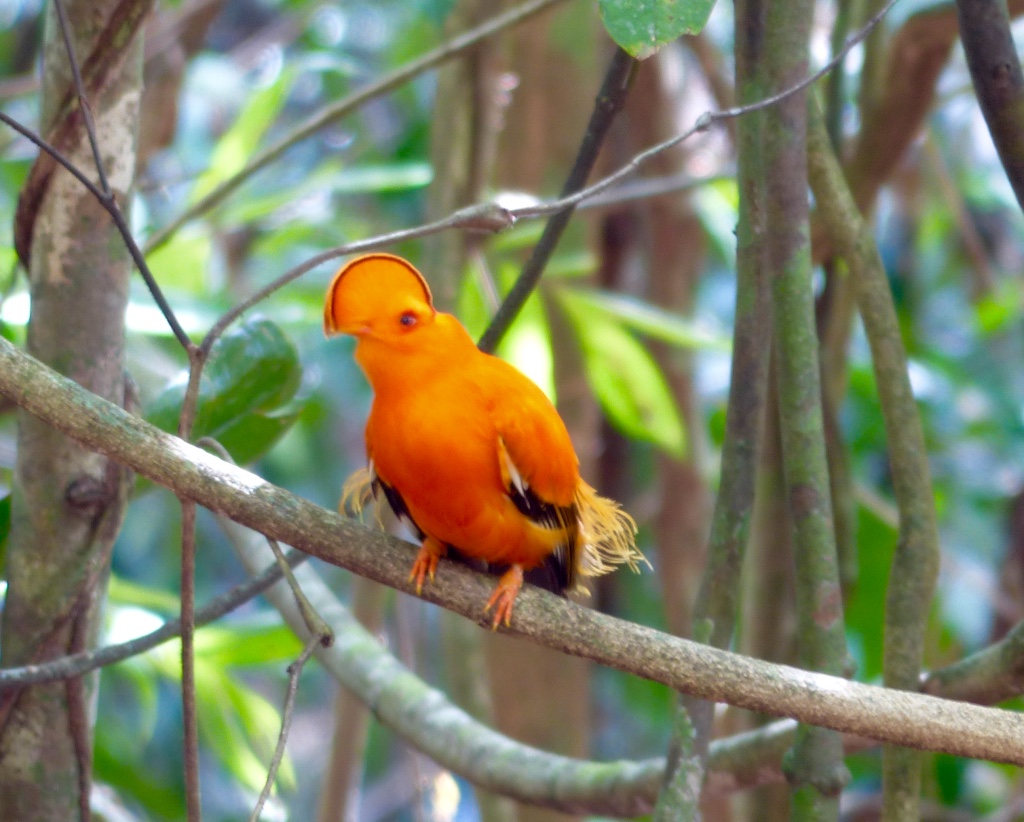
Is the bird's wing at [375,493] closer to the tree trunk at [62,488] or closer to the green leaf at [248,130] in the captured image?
the tree trunk at [62,488]

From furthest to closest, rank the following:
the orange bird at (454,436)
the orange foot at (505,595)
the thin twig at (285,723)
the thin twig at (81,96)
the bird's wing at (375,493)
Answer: the bird's wing at (375,493) < the orange bird at (454,436) < the orange foot at (505,595) < the thin twig at (81,96) < the thin twig at (285,723)

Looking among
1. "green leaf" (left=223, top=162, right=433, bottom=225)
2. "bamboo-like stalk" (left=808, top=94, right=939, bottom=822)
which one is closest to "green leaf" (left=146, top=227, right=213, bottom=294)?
"green leaf" (left=223, top=162, right=433, bottom=225)

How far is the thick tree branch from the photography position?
0.88 meters

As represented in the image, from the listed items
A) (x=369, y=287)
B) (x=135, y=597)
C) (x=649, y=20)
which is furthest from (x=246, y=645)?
(x=649, y=20)


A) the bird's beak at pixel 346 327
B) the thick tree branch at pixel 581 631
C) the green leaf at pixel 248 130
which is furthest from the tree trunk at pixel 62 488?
the green leaf at pixel 248 130

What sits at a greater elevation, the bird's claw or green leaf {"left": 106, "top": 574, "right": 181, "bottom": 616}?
the bird's claw

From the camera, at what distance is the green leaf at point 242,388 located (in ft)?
4.42

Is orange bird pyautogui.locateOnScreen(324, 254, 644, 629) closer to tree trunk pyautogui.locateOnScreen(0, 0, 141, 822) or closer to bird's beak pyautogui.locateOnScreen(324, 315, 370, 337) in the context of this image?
bird's beak pyautogui.locateOnScreen(324, 315, 370, 337)

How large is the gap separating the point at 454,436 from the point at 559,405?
1493 millimetres

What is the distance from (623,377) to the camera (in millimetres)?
2357

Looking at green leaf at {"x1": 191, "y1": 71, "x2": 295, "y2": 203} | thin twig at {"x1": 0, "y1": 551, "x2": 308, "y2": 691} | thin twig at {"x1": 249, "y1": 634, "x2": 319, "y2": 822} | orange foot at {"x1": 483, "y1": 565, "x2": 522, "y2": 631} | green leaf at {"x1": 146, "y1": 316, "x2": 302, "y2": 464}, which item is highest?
green leaf at {"x1": 191, "y1": 71, "x2": 295, "y2": 203}

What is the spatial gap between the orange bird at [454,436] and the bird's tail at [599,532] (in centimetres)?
5

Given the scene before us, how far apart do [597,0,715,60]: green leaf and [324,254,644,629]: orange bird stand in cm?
38

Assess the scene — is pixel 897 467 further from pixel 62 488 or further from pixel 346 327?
pixel 62 488
